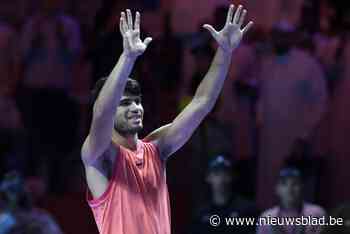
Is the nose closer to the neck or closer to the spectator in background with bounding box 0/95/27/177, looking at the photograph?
the neck

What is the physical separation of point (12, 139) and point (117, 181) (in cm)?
398

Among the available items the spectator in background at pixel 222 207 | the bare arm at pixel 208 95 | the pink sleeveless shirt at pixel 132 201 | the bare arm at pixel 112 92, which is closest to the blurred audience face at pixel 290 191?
the spectator in background at pixel 222 207

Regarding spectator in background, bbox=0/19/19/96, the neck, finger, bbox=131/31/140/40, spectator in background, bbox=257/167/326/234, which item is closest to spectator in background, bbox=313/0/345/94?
spectator in background, bbox=257/167/326/234

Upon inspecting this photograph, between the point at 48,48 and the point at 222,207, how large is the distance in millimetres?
2260

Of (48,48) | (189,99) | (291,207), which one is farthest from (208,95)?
(48,48)

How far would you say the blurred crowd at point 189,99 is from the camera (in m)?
8.28

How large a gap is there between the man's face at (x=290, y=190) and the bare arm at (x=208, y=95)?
6.98ft

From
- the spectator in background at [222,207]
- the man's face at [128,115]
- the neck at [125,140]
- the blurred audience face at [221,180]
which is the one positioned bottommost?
the spectator in background at [222,207]

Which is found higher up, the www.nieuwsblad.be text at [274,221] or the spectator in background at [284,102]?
the spectator in background at [284,102]

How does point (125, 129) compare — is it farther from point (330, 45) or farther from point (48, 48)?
point (330, 45)

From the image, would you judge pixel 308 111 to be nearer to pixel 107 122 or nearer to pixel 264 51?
pixel 264 51

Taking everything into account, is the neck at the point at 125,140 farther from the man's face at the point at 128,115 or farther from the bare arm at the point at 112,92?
the bare arm at the point at 112,92

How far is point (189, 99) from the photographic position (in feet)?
27.7

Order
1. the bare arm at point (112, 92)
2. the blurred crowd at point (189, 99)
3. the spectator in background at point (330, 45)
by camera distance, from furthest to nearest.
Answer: the spectator in background at point (330, 45), the blurred crowd at point (189, 99), the bare arm at point (112, 92)
